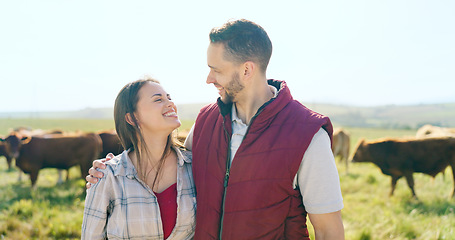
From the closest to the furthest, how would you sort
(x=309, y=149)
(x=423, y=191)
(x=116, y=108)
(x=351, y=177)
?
(x=309, y=149) < (x=116, y=108) < (x=423, y=191) < (x=351, y=177)

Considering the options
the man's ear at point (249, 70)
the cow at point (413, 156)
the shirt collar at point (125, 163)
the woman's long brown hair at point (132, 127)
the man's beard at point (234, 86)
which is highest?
the man's ear at point (249, 70)

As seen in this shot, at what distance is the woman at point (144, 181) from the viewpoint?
8.43 feet

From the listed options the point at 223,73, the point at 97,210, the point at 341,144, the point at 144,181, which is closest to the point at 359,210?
the point at 144,181

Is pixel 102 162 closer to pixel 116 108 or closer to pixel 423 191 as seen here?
pixel 116 108

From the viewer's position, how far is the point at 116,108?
296cm

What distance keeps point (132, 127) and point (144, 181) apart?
489 millimetres

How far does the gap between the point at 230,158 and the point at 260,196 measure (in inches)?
13.7

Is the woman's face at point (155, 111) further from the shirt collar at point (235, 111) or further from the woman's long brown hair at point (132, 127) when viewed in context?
the shirt collar at point (235, 111)

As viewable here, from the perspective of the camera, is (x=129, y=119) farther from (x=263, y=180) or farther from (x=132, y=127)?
(x=263, y=180)

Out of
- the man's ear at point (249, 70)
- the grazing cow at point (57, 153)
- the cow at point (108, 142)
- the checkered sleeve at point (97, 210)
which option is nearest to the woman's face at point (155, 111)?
the checkered sleeve at point (97, 210)

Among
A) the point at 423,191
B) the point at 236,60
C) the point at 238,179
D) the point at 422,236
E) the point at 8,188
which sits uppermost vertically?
the point at 236,60

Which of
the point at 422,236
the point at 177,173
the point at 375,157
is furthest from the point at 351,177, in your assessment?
the point at 177,173

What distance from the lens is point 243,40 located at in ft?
8.45

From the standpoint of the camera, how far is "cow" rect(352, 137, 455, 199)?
998 cm
